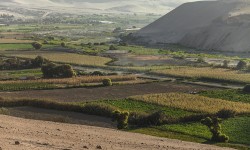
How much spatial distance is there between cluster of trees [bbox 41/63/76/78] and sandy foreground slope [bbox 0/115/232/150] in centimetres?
4053

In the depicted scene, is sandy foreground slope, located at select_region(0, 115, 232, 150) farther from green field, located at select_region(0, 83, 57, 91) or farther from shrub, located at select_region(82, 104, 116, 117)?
green field, located at select_region(0, 83, 57, 91)

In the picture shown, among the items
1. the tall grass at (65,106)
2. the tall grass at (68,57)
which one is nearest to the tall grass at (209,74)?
the tall grass at (68,57)

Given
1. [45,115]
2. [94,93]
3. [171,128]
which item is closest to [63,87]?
[94,93]

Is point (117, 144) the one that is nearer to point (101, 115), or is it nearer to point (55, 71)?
point (101, 115)

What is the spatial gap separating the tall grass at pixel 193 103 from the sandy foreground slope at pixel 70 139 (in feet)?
53.7

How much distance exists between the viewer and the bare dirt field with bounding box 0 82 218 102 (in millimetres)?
67938

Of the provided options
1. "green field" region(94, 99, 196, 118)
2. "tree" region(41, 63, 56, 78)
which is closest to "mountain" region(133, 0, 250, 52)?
"tree" region(41, 63, 56, 78)

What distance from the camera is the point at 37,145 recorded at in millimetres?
32875

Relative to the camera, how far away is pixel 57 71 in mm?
88438

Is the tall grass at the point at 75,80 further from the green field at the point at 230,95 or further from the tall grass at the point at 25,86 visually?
the green field at the point at 230,95

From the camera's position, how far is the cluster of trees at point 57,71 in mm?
87750

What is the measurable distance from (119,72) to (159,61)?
23.5 meters

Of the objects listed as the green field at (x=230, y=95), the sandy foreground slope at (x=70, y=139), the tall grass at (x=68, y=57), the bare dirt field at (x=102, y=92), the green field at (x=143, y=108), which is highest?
the sandy foreground slope at (x=70, y=139)

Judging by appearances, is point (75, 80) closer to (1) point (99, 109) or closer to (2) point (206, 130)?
(1) point (99, 109)
